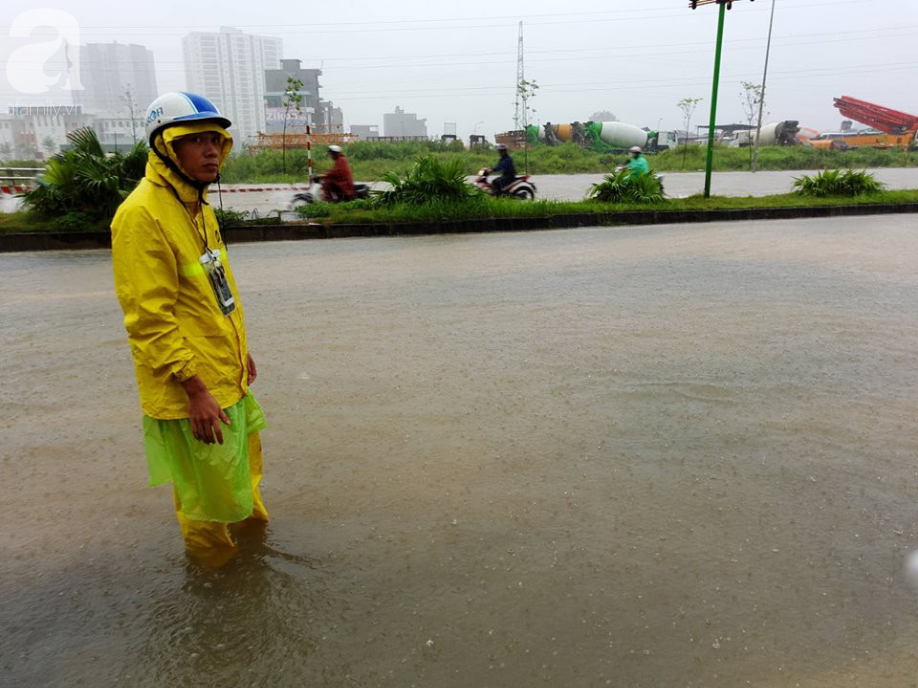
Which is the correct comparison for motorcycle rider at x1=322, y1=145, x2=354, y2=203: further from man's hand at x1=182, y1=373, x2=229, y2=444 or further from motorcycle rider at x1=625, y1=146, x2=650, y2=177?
man's hand at x1=182, y1=373, x2=229, y2=444

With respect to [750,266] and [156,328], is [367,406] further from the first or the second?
[750,266]

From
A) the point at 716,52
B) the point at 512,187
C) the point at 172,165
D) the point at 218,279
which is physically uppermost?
the point at 716,52

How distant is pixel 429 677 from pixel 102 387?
3452 millimetres

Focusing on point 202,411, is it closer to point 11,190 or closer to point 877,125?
point 11,190

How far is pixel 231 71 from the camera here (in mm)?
84250

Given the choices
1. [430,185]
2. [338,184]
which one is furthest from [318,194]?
[430,185]

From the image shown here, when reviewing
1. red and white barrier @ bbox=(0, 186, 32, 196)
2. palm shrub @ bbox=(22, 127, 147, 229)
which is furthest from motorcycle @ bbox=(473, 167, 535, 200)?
red and white barrier @ bbox=(0, 186, 32, 196)

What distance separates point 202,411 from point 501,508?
1397 millimetres

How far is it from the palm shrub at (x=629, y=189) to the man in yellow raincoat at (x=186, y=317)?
12.6m

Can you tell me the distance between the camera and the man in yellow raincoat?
2188mm

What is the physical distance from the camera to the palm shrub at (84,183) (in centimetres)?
1105

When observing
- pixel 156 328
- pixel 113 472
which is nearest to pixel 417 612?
pixel 156 328

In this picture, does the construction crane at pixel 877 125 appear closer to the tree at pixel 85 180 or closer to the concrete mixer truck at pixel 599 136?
the concrete mixer truck at pixel 599 136

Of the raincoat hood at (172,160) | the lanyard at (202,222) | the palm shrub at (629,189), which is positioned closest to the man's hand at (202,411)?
the lanyard at (202,222)
